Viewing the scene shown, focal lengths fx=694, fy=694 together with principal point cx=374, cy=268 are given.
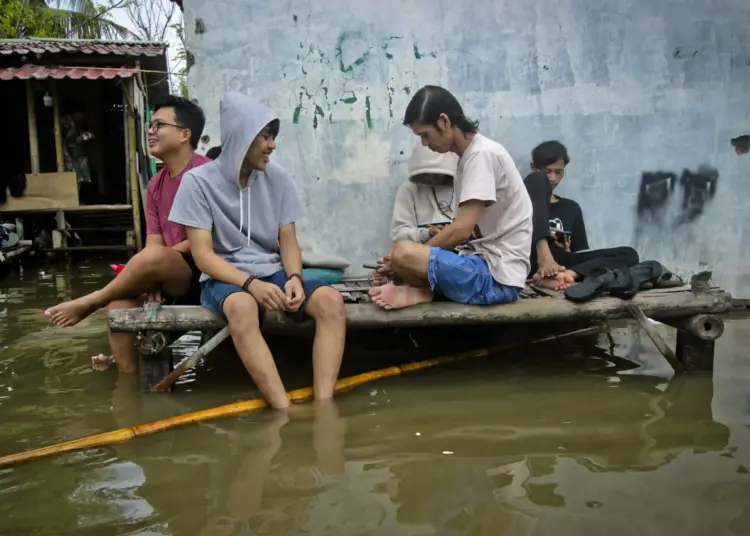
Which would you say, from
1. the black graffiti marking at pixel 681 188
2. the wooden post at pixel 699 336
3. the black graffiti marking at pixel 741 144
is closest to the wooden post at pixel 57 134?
the black graffiti marking at pixel 681 188

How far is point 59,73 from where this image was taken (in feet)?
28.6

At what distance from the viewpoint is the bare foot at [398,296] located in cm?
332

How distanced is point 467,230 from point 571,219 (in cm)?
140

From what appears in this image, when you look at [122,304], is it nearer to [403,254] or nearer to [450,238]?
[403,254]

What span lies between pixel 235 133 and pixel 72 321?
1281mm

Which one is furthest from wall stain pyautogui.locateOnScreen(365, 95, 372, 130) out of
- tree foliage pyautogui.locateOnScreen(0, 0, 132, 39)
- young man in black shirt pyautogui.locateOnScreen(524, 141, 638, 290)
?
tree foliage pyautogui.locateOnScreen(0, 0, 132, 39)

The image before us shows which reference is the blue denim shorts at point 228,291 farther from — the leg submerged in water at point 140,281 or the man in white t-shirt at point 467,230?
the man in white t-shirt at point 467,230

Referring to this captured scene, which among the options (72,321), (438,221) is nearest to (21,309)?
(72,321)

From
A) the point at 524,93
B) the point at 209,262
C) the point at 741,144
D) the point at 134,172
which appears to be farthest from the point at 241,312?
the point at 134,172

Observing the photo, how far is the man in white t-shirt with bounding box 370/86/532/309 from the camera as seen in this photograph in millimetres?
3191

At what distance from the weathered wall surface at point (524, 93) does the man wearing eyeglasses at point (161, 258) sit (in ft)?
2.86

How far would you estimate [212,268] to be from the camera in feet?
10.4

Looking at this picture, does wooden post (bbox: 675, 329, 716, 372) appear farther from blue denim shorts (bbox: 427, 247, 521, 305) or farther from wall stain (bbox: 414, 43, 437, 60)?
wall stain (bbox: 414, 43, 437, 60)

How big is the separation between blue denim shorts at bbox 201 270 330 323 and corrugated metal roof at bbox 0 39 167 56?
6.92m
